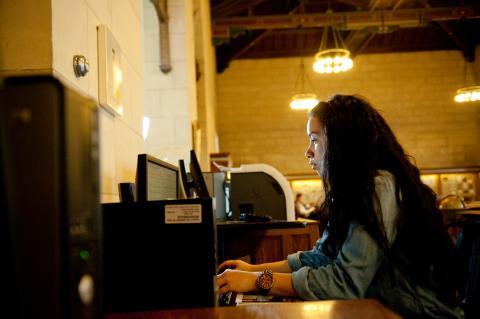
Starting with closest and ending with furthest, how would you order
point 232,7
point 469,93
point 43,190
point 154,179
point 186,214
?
1. point 43,190
2. point 186,214
3. point 154,179
4. point 232,7
5. point 469,93

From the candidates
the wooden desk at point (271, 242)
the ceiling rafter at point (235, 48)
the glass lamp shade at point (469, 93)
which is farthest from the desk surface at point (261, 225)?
the ceiling rafter at point (235, 48)

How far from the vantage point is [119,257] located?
90 centimetres

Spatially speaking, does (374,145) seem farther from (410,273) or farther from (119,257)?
(119,257)

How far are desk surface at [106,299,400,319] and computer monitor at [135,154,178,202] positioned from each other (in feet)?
1.24

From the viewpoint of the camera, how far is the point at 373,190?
109cm

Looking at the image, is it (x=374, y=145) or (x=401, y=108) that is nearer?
(x=374, y=145)

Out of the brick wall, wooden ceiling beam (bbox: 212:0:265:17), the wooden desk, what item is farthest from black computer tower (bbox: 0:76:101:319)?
the brick wall

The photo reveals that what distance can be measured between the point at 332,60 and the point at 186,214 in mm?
6742

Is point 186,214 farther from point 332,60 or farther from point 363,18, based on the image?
point 363,18

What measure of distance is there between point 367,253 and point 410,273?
0.38ft

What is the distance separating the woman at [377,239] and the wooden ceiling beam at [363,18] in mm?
7609

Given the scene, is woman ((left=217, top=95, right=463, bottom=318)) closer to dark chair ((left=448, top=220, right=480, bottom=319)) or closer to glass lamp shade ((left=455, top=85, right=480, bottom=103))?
dark chair ((left=448, top=220, right=480, bottom=319))

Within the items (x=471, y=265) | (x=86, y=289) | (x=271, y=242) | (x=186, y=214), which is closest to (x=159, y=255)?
(x=186, y=214)

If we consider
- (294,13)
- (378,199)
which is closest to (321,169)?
(378,199)
